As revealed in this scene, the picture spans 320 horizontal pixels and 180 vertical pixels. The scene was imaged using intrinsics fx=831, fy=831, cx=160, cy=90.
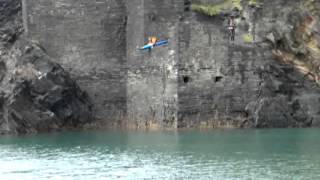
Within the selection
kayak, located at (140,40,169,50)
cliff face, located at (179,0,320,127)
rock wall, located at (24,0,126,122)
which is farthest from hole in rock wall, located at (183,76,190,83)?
rock wall, located at (24,0,126,122)

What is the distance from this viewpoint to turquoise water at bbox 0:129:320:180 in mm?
25312

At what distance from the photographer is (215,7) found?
133 feet

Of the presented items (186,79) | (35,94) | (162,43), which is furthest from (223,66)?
(35,94)

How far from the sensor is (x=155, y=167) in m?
26.7

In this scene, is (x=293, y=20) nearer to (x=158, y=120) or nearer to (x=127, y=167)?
(x=158, y=120)

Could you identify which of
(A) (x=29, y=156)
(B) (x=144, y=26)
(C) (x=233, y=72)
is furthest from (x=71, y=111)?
(A) (x=29, y=156)

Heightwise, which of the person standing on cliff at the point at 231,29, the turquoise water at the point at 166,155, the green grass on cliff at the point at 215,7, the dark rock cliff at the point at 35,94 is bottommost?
the turquoise water at the point at 166,155

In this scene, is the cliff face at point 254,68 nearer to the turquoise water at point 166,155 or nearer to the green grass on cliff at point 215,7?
the green grass on cliff at point 215,7

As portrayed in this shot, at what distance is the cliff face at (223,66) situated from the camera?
131 ft

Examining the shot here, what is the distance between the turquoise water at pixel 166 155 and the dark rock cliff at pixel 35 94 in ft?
6.09

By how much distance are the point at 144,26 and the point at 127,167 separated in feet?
49.1

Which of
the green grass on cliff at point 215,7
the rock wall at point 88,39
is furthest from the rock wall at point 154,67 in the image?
the rock wall at point 88,39

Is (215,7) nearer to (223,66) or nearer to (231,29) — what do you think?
(231,29)

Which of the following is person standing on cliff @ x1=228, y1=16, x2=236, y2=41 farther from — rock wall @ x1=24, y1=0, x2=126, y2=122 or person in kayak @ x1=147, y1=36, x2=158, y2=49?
rock wall @ x1=24, y1=0, x2=126, y2=122
